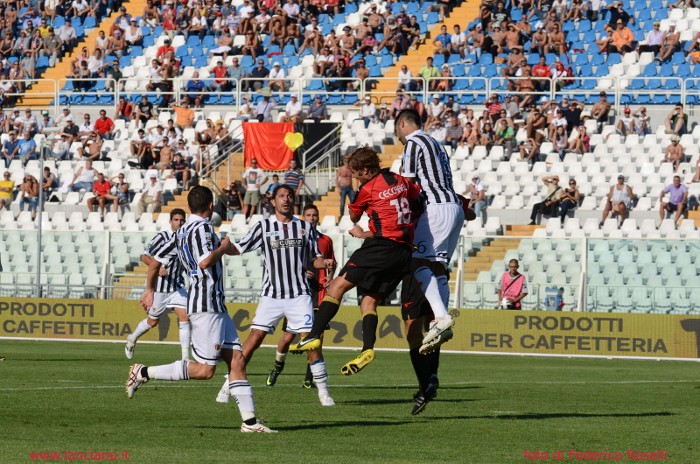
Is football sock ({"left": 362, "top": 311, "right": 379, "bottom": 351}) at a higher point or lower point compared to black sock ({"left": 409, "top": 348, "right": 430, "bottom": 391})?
higher

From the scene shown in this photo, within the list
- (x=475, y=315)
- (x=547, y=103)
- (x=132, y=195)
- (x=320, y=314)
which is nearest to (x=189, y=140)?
(x=132, y=195)

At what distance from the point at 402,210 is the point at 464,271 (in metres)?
14.8

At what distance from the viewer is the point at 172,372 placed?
38.3 feet

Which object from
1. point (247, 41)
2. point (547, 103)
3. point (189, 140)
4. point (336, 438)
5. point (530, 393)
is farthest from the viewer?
point (247, 41)

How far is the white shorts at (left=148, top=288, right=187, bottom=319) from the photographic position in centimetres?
1969

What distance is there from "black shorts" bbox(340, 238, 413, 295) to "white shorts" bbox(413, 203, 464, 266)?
0.42 metres

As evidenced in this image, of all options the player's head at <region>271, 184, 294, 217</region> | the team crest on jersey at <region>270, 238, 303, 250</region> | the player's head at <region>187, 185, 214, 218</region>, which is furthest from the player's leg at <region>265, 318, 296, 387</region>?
the player's head at <region>187, 185, 214, 218</region>

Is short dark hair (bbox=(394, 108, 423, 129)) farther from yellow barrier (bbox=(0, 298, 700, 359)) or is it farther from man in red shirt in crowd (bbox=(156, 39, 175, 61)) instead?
man in red shirt in crowd (bbox=(156, 39, 175, 61))

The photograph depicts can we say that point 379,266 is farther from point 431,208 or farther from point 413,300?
point 431,208

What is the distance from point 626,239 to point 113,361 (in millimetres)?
10456

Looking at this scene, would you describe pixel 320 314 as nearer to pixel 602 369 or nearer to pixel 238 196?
pixel 602 369

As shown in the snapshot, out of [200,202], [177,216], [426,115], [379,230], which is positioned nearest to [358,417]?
[379,230]

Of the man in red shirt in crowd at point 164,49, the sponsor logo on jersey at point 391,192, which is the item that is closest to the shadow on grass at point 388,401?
the sponsor logo on jersey at point 391,192

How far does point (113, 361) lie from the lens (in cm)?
2127
